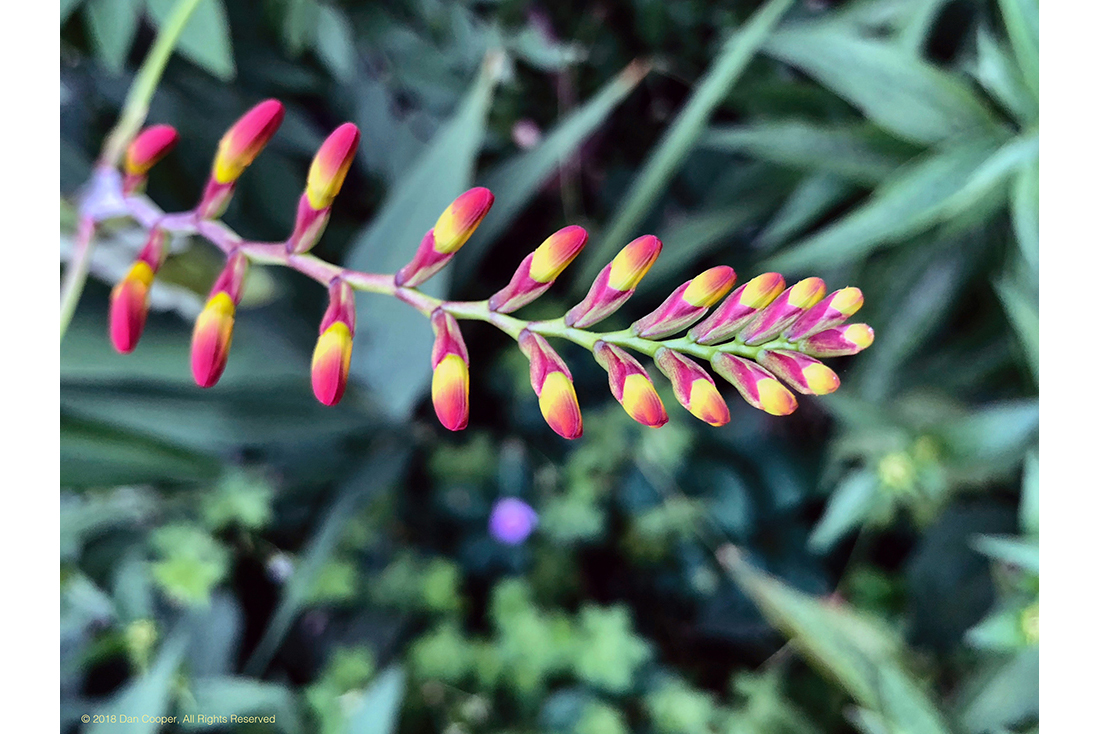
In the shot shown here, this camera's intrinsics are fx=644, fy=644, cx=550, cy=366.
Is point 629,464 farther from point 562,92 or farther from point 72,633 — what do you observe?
point 72,633

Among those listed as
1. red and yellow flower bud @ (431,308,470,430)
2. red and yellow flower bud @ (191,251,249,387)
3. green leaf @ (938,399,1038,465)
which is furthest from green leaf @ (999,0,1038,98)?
red and yellow flower bud @ (191,251,249,387)

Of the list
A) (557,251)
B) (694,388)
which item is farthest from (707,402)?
(557,251)

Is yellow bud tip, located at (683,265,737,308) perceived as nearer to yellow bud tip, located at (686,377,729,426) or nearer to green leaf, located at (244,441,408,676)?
yellow bud tip, located at (686,377,729,426)

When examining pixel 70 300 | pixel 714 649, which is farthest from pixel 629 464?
pixel 70 300

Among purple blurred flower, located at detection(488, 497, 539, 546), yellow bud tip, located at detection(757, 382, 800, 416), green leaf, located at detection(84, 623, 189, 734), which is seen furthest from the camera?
purple blurred flower, located at detection(488, 497, 539, 546)

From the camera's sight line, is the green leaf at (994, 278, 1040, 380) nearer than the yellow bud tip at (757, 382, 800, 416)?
No

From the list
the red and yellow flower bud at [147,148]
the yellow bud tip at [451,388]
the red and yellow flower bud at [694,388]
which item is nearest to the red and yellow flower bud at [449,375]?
the yellow bud tip at [451,388]

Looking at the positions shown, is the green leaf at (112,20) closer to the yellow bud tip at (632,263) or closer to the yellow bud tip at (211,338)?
the yellow bud tip at (211,338)
